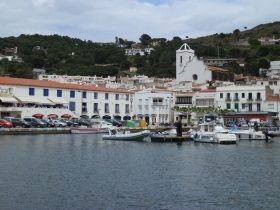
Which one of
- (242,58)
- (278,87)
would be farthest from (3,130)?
(242,58)

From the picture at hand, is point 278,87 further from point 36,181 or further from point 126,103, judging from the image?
point 36,181

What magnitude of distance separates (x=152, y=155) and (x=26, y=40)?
170 meters

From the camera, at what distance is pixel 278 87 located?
94312mm

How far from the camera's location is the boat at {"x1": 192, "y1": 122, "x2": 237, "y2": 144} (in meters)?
48.9

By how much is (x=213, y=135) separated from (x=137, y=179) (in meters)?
25.3

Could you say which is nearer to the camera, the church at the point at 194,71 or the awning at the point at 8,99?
the awning at the point at 8,99

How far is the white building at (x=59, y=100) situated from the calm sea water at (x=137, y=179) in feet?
93.2

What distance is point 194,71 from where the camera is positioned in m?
105

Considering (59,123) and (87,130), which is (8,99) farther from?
(87,130)

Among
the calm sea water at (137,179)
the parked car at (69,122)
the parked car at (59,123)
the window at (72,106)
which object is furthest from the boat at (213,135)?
the window at (72,106)

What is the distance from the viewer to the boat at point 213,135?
4894 centimetres

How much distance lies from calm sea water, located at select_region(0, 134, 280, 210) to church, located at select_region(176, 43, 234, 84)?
64549 millimetres

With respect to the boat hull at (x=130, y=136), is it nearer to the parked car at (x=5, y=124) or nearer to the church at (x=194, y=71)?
the parked car at (x=5, y=124)

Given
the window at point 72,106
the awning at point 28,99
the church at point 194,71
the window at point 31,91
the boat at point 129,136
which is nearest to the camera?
the boat at point 129,136
